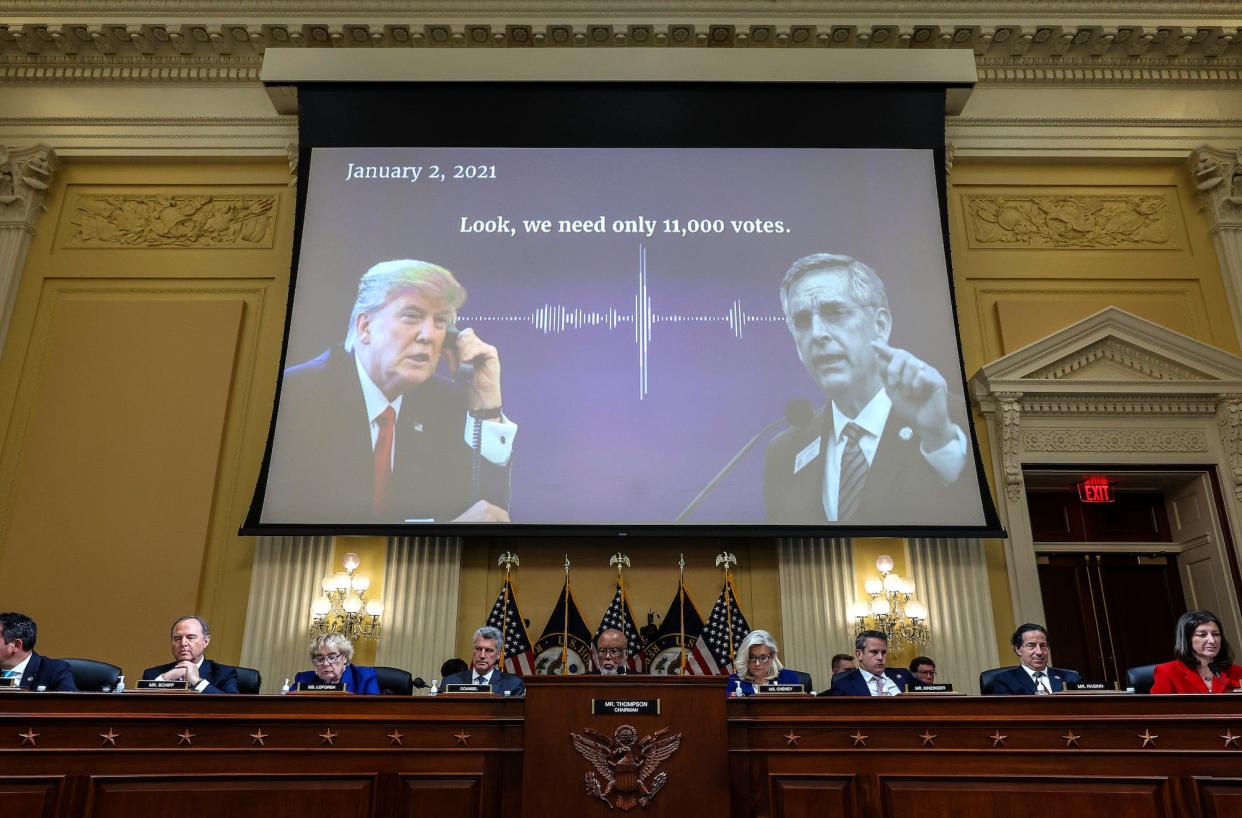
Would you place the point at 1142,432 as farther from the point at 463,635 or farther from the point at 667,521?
the point at 463,635

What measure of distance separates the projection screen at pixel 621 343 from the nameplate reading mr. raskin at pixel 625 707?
9.68 ft

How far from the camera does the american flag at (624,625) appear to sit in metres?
6.29

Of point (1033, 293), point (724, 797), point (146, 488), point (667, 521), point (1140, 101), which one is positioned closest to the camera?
point (724, 797)

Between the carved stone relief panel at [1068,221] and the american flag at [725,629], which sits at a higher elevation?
the carved stone relief panel at [1068,221]

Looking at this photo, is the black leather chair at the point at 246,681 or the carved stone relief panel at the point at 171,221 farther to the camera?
the carved stone relief panel at the point at 171,221

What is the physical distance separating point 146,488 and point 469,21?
4.65m


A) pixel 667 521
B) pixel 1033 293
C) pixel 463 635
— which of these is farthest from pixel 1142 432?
pixel 463 635

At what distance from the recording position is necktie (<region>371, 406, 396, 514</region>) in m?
6.46

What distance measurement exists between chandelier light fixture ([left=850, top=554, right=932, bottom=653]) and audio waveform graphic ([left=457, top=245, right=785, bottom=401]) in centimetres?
211

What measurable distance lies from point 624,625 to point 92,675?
3.18 meters

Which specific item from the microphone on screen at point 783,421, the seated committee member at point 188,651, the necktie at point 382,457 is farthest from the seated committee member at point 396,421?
the seated committee member at point 188,651

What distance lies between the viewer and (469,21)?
797cm

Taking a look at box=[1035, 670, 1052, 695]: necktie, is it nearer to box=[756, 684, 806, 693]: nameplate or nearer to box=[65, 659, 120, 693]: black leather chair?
box=[756, 684, 806, 693]: nameplate

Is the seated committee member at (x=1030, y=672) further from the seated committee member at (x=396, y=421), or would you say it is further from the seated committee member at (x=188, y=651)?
the seated committee member at (x=188, y=651)
